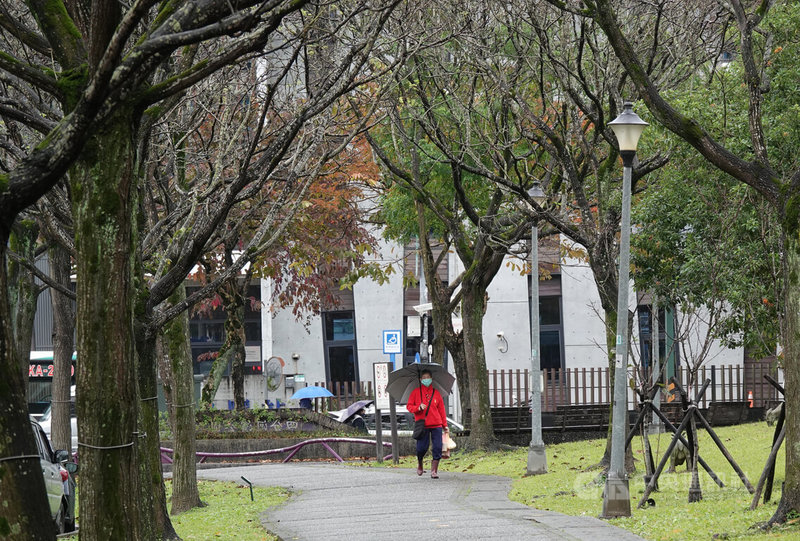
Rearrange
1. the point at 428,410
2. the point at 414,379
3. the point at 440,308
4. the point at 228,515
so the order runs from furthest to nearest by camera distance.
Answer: the point at 440,308 → the point at 414,379 → the point at 428,410 → the point at 228,515

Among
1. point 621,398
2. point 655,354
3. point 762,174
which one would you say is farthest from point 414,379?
point 762,174

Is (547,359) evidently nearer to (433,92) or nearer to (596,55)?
(433,92)

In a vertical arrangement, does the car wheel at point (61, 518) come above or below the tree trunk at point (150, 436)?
below

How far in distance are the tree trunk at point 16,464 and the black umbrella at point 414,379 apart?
13.3 meters

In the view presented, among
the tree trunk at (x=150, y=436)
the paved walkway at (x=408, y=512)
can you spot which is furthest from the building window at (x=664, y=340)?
the tree trunk at (x=150, y=436)

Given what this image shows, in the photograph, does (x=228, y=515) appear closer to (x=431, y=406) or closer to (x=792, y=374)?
(x=431, y=406)

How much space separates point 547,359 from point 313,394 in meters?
11.7

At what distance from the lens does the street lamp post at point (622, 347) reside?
1355 centimetres

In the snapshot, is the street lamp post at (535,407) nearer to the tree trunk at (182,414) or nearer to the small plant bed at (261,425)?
the tree trunk at (182,414)

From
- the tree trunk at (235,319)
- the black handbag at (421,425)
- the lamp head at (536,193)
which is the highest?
the lamp head at (536,193)

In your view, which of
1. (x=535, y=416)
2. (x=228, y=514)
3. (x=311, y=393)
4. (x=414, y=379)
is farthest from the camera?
(x=311, y=393)

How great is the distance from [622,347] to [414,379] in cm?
759

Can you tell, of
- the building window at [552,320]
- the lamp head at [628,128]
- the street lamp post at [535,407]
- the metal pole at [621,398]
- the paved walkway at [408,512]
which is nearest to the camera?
the paved walkway at [408,512]

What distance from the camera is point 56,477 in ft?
45.8
